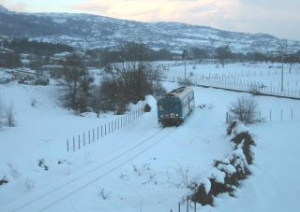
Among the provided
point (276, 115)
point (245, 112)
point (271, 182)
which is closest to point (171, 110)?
point (245, 112)

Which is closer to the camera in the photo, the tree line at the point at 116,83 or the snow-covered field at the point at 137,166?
the snow-covered field at the point at 137,166

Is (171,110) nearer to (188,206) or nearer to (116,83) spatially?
(188,206)

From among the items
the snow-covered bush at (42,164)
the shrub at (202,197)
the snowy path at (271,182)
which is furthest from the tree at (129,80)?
the shrub at (202,197)

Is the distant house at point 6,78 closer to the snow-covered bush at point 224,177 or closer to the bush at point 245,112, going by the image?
the bush at point 245,112

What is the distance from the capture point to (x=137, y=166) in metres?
24.5

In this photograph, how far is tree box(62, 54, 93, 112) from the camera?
6412 centimetres

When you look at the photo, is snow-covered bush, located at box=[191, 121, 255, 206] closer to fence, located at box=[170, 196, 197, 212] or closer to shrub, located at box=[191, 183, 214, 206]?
shrub, located at box=[191, 183, 214, 206]

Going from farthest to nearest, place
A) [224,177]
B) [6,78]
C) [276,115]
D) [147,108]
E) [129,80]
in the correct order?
[6,78] < [129,80] < [276,115] < [147,108] < [224,177]

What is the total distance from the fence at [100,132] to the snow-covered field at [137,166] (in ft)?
2.84

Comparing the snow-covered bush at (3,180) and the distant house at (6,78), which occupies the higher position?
the distant house at (6,78)

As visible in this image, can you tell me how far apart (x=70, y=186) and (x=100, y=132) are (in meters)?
19.4

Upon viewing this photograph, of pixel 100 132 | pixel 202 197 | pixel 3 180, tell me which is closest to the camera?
pixel 202 197

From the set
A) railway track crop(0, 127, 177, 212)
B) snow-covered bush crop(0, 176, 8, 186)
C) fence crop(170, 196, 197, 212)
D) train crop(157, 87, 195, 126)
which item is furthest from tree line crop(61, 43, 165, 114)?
fence crop(170, 196, 197, 212)

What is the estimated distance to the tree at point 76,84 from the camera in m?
64.1
